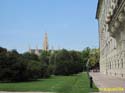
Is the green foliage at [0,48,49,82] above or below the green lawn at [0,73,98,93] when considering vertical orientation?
above

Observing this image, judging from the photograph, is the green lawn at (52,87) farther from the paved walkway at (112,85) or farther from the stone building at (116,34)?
the stone building at (116,34)

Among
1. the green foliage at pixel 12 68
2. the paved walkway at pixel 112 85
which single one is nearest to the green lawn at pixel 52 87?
the paved walkway at pixel 112 85

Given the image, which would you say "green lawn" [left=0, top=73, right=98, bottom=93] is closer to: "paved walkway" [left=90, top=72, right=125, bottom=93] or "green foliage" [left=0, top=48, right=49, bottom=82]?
"paved walkway" [left=90, top=72, right=125, bottom=93]

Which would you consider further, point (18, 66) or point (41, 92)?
point (18, 66)

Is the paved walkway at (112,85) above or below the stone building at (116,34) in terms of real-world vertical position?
below

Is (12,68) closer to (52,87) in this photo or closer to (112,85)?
(52,87)

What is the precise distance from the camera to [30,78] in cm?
4969

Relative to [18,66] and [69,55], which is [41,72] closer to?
[18,66]

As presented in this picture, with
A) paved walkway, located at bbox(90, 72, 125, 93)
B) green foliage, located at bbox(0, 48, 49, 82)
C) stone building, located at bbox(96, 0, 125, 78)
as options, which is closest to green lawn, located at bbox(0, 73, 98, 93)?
paved walkway, located at bbox(90, 72, 125, 93)

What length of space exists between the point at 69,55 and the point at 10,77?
6154 cm

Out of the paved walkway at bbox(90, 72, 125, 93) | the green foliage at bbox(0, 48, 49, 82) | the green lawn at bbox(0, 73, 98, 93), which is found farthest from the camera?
the green foliage at bbox(0, 48, 49, 82)

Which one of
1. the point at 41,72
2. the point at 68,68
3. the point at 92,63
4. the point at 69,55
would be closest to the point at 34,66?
the point at 41,72

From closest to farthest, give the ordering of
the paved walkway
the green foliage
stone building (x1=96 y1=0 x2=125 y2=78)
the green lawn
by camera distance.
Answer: the paved walkway < stone building (x1=96 y1=0 x2=125 y2=78) < the green lawn < the green foliage

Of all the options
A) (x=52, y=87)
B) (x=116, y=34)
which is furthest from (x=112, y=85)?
(x=116, y=34)
